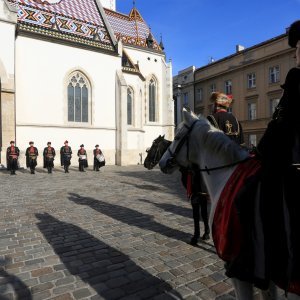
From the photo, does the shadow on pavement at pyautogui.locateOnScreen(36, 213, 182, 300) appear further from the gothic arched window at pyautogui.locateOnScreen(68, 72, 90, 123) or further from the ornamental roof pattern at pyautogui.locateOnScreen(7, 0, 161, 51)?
the ornamental roof pattern at pyautogui.locateOnScreen(7, 0, 161, 51)

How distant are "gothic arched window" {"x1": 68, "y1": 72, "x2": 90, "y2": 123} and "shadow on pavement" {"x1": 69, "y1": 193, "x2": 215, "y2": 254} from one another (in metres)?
14.7


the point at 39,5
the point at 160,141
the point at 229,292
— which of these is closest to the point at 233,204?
the point at 229,292

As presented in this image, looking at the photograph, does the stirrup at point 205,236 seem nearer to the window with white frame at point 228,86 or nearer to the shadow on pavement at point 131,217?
the shadow on pavement at point 131,217

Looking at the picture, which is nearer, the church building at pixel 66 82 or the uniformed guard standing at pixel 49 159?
the uniformed guard standing at pixel 49 159

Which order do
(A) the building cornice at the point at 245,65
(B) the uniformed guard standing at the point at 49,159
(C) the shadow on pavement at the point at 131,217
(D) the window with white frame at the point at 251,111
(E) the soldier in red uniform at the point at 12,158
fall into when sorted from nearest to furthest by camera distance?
(C) the shadow on pavement at the point at 131,217 → (E) the soldier in red uniform at the point at 12,158 → (B) the uniformed guard standing at the point at 49,159 → (A) the building cornice at the point at 245,65 → (D) the window with white frame at the point at 251,111

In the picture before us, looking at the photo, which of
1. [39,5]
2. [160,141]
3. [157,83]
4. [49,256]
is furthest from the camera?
[157,83]

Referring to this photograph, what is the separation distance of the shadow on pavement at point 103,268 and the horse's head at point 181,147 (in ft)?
4.17

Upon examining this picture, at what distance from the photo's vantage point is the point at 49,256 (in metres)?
4.01

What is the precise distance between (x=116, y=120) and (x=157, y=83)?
10.1 meters

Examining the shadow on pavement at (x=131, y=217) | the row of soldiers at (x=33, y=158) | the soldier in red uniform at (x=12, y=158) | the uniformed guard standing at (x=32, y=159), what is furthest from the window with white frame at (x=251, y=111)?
the shadow on pavement at (x=131, y=217)

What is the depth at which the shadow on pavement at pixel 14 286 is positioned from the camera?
291cm

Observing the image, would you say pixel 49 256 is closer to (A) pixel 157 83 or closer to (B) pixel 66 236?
(B) pixel 66 236

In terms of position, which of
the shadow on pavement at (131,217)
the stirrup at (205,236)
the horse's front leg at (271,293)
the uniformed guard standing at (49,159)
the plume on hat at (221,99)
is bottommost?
the shadow on pavement at (131,217)

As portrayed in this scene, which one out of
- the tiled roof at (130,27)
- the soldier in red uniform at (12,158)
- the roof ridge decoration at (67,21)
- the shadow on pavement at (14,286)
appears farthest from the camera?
the tiled roof at (130,27)
